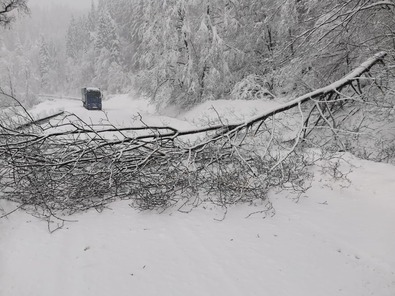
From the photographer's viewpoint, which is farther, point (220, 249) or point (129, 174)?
point (129, 174)

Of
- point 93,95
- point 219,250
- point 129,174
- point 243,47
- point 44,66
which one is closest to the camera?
point 219,250

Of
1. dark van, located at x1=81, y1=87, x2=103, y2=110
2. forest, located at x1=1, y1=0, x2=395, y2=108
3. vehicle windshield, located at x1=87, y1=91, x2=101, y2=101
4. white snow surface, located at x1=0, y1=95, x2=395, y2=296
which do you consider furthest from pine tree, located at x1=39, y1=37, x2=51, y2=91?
white snow surface, located at x1=0, y1=95, x2=395, y2=296

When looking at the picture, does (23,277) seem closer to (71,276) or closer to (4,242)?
(71,276)

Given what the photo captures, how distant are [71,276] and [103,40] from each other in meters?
59.0

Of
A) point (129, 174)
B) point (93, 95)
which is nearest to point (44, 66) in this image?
point (93, 95)

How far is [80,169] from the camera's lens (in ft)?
20.0

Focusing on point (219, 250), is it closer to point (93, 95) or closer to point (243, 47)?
point (243, 47)

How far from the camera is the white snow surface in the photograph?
3594mm

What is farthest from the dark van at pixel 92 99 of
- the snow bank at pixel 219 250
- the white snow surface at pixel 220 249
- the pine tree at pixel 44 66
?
the pine tree at pixel 44 66

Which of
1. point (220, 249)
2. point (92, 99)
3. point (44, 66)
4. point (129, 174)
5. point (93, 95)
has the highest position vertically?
point (129, 174)

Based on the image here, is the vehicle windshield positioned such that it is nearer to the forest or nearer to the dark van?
the dark van

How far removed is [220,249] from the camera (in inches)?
168

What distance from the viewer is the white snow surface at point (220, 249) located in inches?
141

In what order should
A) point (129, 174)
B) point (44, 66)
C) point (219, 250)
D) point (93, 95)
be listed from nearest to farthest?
point (219, 250) → point (129, 174) → point (93, 95) → point (44, 66)
